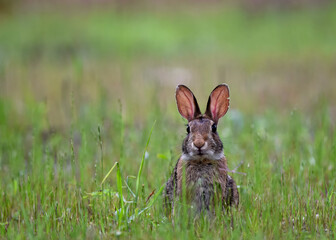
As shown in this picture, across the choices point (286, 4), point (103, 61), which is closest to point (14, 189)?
point (103, 61)

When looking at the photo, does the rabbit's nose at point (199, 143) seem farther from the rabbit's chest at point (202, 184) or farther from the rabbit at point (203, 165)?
the rabbit's chest at point (202, 184)

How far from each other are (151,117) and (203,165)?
8.89 ft

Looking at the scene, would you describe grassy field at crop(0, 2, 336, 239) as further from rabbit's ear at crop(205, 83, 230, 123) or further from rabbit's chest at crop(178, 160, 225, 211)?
rabbit's ear at crop(205, 83, 230, 123)

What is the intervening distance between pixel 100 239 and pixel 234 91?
5.91 metres

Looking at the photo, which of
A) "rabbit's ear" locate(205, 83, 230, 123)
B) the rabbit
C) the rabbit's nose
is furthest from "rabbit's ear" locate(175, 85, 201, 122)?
the rabbit's nose

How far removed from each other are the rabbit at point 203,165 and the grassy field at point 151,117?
0.16 m

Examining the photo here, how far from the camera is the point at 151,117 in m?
6.64

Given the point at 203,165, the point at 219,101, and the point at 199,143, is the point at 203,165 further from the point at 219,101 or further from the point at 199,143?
the point at 219,101

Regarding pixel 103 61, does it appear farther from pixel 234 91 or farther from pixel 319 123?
pixel 319 123

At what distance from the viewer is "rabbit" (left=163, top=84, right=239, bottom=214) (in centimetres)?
388

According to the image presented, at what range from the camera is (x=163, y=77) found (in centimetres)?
1011

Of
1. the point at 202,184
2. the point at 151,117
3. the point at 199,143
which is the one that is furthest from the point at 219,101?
the point at 151,117

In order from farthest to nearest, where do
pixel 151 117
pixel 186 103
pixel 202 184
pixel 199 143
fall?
pixel 151 117, pixel 186 103, pixel 202 184, pixel 199 143

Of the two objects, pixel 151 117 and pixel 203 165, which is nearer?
pixel 203 165
